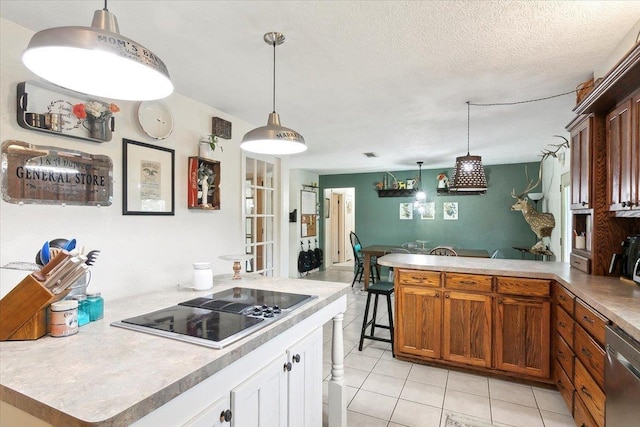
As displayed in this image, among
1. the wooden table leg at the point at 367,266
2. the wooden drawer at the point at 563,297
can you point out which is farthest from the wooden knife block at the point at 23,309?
the wooden table leg at the point at 367,266

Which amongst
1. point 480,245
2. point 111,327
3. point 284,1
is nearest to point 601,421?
point 111,327

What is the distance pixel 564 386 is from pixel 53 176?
11.2ft

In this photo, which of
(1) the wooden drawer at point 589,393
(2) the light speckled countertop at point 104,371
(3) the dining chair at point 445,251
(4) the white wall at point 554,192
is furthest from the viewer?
(4) the white wall at point 554,192

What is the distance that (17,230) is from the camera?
63.3 inches

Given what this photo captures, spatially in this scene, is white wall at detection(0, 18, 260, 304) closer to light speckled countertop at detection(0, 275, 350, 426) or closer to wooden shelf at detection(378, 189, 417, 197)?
light speckled countertop at detection(0, 275, 350, 426)

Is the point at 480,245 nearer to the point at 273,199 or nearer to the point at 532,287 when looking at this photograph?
the point at 532,287

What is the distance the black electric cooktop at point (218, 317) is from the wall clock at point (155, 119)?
1218 mm

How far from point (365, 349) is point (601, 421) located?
1937mm

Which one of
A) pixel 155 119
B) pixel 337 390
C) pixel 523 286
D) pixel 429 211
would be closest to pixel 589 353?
pixel 523 286

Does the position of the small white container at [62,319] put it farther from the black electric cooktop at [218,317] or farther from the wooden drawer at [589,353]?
the wooden drawer at [589,353]

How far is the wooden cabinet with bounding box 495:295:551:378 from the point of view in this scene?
2.53 m

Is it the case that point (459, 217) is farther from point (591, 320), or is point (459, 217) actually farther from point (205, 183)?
point (205, 183)

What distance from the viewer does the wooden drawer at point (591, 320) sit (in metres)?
1.66

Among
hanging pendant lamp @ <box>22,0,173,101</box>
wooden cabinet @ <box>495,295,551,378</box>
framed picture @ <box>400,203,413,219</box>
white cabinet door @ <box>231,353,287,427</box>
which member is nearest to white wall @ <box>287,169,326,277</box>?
framed picture @ <box>400,203,413,219</box>
